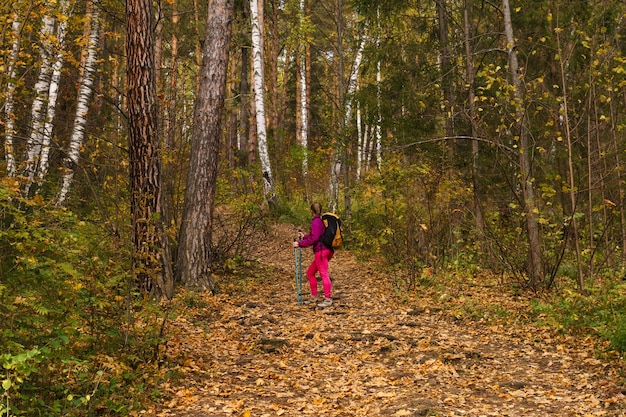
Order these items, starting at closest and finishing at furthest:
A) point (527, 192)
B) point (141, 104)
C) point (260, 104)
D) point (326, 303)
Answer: point (141, 104)
point (527, 192)
point (326, 303)
point (260, 104)

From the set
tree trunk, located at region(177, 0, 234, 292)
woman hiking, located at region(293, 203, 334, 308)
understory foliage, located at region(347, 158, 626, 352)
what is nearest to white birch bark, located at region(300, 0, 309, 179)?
understory foliage, located at region(347, 158, 626, 352)

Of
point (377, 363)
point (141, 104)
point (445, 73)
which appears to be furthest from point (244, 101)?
point (377, 363)

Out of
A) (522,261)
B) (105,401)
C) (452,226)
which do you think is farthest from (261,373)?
(452,226)

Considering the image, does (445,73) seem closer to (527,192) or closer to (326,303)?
(527,192)

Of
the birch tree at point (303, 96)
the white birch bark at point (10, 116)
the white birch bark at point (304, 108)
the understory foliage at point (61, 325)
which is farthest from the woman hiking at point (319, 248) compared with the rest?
the birch tree at point (303, 96)

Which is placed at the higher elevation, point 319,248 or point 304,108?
point 304,108

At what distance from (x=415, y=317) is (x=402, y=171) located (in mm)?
3453

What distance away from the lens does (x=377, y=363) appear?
634 centimetres

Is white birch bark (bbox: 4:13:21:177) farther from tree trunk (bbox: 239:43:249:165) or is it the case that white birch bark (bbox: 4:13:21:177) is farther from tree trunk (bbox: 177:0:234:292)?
tree trunk (bbox: 239:43:249:165)

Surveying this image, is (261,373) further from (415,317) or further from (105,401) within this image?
(415,317)

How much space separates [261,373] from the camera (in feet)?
19.4

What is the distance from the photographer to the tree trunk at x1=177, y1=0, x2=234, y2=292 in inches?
352

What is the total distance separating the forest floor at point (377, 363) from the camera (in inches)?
197

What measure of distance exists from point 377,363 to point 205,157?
4.58m
